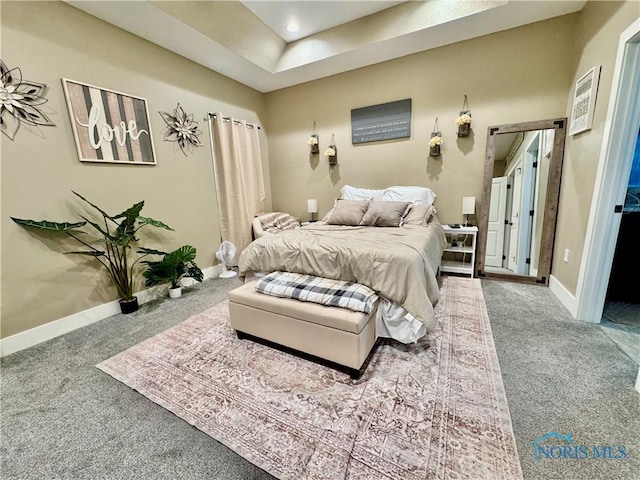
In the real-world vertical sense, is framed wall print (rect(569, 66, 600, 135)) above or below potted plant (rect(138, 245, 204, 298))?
above

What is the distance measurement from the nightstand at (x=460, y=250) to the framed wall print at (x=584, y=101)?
4.22 feet

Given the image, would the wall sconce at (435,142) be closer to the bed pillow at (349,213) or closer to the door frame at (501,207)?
the door frame at (501,207)

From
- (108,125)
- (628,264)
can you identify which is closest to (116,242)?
(108,125)

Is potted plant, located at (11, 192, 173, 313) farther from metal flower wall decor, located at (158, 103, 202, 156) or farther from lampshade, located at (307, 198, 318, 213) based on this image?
lampshade, located at (307, 198, 318, 213)

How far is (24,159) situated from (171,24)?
5.75 feet

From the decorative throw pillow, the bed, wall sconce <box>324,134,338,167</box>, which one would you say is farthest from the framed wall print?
the decorative throw pillow

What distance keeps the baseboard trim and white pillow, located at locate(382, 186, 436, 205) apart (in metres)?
3.07

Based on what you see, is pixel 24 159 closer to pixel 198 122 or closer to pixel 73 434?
pixel 198 122

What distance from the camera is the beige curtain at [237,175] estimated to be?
363cm

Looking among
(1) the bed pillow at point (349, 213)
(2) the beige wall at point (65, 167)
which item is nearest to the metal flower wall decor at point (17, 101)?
(2) the beige wall at point (65, 167)

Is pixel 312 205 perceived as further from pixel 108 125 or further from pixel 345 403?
pixel 345 403

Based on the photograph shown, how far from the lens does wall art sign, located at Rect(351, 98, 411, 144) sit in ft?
11.6

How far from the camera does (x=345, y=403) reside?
56.2 inches

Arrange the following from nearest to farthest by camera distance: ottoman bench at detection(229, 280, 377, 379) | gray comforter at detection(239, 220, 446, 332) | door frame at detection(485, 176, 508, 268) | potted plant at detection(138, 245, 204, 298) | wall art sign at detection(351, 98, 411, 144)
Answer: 1. ottoman bench at detection(229, 280, 377, 379)
2. gray comforter at detection(239, 220, 446, 332)
3. potted plant at detection(138, 245, 204, 298)
4. door frame at detection(485, 176, 508, 268)
5. wall art sign at detection(351, 98, 411, 144)
